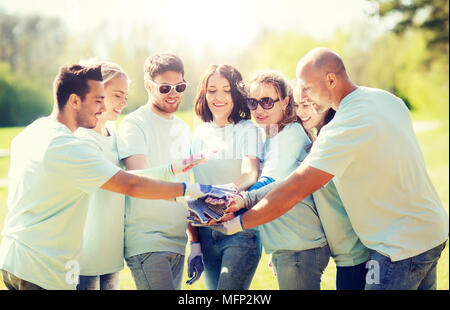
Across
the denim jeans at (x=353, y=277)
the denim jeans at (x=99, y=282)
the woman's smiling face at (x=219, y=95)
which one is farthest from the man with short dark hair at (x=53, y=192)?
the denim jeans at (x=353, y=277)

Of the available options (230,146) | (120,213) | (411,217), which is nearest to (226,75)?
(230,146)

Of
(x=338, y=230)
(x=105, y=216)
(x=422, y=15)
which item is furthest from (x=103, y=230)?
(x=422, y=15)

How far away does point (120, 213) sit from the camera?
4199mm

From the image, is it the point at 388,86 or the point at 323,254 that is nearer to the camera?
the point at 323,254

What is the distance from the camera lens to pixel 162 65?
436cm

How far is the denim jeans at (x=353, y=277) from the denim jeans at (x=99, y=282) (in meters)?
1.91

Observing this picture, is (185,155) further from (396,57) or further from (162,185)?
(396,57)

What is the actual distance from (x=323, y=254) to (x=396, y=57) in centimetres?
4283

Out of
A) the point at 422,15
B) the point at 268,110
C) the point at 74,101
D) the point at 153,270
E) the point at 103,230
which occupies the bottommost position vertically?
the point at 153,270

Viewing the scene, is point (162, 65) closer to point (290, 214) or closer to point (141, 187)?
point (141, 187)

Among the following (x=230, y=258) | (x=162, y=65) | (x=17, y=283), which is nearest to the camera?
(x=17, y=283)

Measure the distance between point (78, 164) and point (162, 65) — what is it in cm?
131

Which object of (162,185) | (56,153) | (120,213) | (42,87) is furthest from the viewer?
(42,87)

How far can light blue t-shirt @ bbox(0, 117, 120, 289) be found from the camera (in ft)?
11.3
